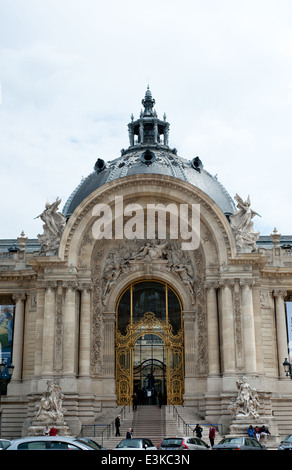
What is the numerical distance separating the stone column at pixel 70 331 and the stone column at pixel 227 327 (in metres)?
7.36

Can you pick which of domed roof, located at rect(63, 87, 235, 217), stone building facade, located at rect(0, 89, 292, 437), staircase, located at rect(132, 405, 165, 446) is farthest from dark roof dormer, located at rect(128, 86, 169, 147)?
staircase, located at rect(132, 405, 165, 446)

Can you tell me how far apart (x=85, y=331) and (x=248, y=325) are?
26.9 feet

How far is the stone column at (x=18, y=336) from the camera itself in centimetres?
3191

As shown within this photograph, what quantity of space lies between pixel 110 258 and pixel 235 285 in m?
7.26

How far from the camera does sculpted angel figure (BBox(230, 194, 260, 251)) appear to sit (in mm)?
30500

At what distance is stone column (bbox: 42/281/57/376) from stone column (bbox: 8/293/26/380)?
10.8 feet

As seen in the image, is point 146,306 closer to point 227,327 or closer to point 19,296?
point 227,327

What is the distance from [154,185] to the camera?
31.5m

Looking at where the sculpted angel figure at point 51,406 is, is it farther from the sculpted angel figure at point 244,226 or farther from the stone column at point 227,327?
the sculpted angel figure at point 244,226

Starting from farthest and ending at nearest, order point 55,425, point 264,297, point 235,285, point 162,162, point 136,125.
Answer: point 136,125
point 162,162
point 264,297
point 235,285
point 55,425

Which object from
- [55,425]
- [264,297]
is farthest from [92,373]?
[264,297]

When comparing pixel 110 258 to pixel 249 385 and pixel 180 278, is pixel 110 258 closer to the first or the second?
pixel 180 278

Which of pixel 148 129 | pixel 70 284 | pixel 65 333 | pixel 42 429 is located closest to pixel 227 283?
pixel 70 284
